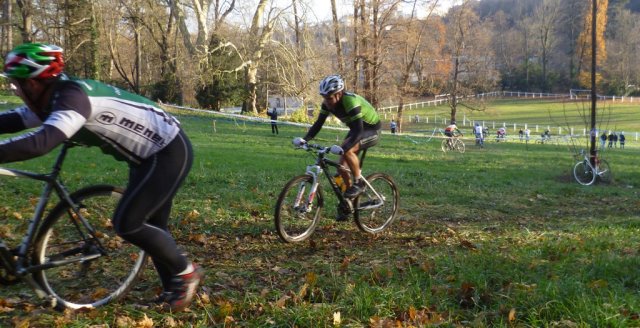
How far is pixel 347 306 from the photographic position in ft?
12.1

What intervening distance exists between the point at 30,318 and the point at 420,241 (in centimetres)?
441

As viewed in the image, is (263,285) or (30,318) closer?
(30,318)

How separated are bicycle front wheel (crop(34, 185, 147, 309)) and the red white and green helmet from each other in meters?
0.96

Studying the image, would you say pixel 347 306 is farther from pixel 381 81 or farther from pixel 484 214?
pixel 381 81

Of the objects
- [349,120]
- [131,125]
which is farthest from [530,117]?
[131,125]

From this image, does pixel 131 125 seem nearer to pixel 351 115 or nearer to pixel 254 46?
pixel 351 115

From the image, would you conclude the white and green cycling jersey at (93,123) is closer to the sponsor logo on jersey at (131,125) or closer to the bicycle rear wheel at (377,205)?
the sponsor logo on jersey at (131,125)

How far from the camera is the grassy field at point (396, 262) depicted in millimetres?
3527

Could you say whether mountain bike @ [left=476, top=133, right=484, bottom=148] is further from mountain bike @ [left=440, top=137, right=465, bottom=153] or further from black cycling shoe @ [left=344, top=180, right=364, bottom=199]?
black cycling shoe @ [left=344, top=180, right=364, bottom=199]

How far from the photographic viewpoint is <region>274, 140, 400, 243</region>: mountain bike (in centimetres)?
616

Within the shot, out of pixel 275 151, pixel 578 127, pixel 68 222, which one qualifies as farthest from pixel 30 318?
pixel 578 127

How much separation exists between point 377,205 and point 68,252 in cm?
422

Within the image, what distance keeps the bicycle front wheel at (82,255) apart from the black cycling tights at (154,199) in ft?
1.19

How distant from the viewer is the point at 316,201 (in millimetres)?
6531
